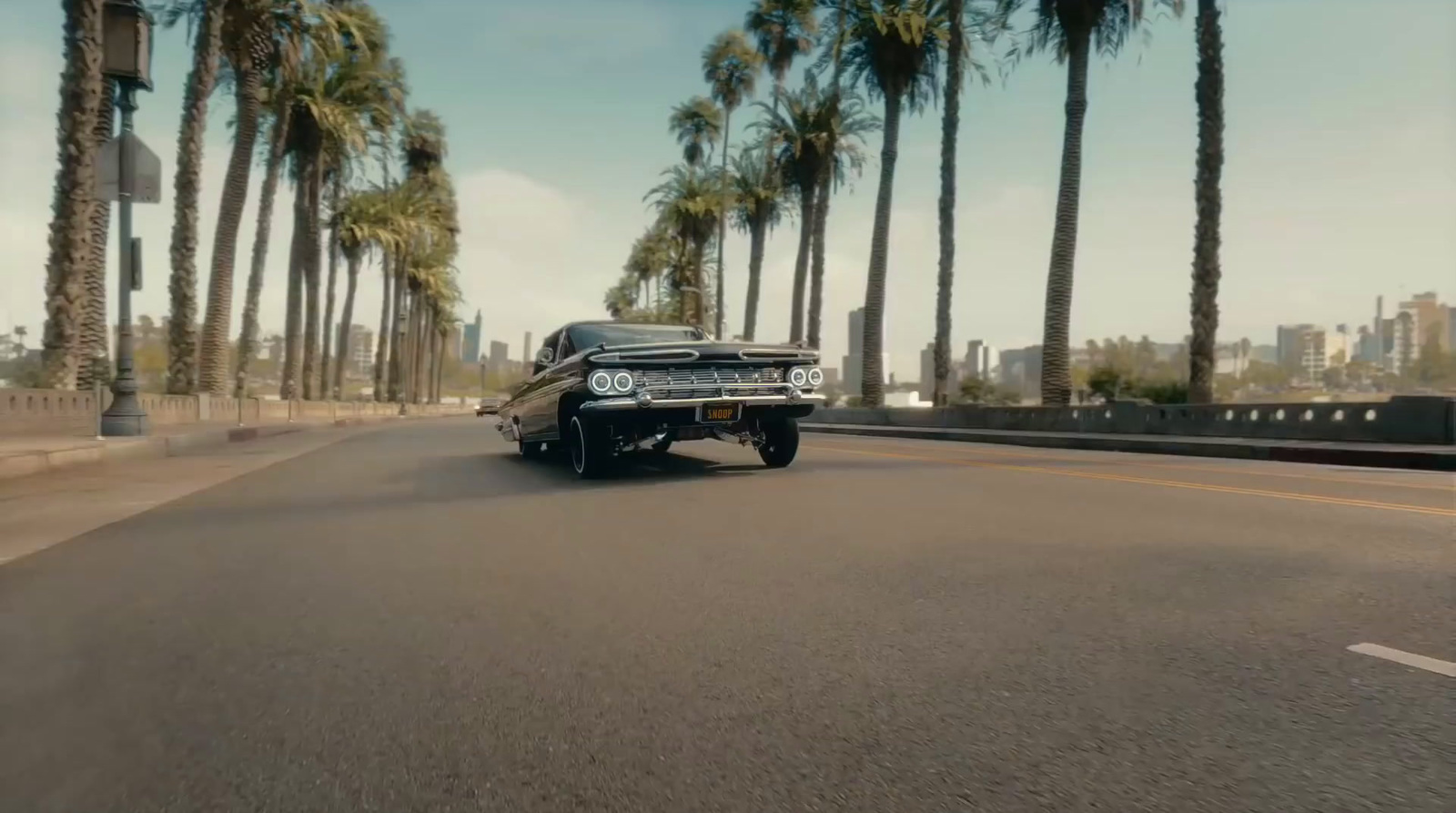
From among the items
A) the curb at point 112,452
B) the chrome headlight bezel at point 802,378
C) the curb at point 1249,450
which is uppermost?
the chrome headlight bezel at point 802,378

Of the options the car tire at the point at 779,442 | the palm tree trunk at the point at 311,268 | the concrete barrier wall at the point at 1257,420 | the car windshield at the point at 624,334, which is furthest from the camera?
the palm tree trunk at the point at 311,268

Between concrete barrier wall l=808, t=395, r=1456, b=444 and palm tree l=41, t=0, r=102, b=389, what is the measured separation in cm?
1993

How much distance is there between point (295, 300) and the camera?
48844 millimetres

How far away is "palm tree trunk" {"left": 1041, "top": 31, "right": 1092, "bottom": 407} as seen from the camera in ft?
86.3

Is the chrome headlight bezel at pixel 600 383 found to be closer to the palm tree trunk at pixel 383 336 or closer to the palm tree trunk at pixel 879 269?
the palm tree trunk at pixel 879 269

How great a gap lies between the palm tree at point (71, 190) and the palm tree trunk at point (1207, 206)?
2180 cm

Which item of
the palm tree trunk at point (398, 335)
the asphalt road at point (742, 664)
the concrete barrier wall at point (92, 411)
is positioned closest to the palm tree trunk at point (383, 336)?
the palm tree trunk at point (398, 335)

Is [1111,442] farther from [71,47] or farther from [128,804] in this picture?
[71,47]

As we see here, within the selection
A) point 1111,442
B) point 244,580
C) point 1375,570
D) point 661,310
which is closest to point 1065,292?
point 1111,442

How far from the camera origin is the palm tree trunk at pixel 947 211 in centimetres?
3256

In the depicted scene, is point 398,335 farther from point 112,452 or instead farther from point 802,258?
point 112,452

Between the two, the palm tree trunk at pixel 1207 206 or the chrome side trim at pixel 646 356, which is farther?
the palm tree trunk at pixel 1207 206

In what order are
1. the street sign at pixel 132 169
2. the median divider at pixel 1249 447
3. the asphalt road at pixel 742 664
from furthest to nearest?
the street sign at pixel 132 169
the median divider at pixel 1249 447
the asphalt road at pixel 742 664

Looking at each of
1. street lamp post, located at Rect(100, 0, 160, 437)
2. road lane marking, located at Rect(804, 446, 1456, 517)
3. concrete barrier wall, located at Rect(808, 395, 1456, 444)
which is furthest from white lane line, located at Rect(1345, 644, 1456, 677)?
street lamp post, located at Rect(100, 0, 160, 437)
